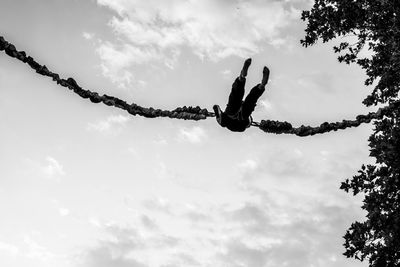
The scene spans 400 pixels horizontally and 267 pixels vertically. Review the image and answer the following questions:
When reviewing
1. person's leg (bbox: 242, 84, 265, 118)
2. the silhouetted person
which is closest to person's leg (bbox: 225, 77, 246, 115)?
the silhouetted person

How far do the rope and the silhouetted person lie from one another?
20 centimetres

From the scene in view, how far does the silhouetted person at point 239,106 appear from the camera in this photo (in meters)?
7.04

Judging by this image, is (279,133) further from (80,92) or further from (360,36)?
(360,36)

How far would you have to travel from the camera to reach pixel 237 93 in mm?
7066

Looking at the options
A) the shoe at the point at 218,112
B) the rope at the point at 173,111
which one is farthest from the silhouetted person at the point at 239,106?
the rope at the point at 173,111

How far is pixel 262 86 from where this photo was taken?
7109 mm

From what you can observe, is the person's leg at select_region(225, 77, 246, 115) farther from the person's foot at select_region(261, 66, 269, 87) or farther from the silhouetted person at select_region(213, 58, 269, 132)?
the person's foot at select_region(261, 66, 269, 87)

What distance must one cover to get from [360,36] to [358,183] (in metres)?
4.62

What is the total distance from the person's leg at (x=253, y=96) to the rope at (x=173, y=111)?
327 mm

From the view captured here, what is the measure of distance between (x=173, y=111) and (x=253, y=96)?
1.47 m

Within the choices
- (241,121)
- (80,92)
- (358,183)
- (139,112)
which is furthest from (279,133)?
(358,183)

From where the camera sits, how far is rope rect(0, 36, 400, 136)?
614cm

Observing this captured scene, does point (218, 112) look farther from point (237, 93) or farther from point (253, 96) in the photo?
point (253, 96)

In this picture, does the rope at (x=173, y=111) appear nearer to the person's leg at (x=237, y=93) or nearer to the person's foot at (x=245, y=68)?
the person's leg at (x=237, y=93)
